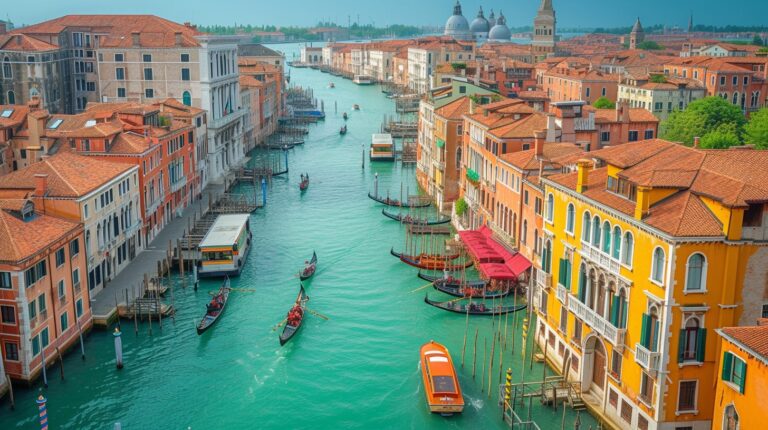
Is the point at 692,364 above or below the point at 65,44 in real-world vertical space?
below

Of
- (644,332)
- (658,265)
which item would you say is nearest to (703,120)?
(658,265)

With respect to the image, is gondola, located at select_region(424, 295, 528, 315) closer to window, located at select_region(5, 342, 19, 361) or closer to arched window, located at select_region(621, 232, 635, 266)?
arched window, located at select_region(621, 232, 635, 266)

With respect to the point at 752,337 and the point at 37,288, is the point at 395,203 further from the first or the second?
the point at 752,337


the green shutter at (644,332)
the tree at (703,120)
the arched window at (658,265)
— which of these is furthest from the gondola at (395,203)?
the arched window at (658,265)

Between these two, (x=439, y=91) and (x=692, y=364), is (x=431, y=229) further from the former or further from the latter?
(x=692, y=364)

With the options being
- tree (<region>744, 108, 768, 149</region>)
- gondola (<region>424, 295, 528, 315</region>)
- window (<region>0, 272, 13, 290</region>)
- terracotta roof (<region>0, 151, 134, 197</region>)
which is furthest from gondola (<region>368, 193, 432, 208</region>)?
window (<region>0, 272, 13, 290</region>)

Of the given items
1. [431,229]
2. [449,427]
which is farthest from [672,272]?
[431,229]

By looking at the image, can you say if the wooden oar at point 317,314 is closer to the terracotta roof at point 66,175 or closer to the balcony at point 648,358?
the terracotta roof at point 66,175

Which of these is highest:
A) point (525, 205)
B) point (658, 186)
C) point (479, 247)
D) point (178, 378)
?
point (658, 186)
